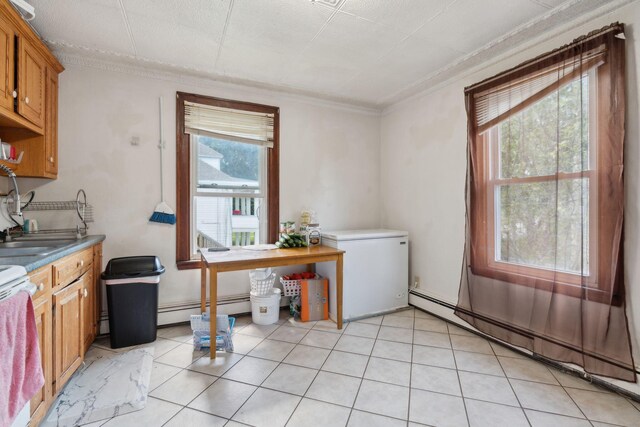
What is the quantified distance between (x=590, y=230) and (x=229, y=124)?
315 centimetres

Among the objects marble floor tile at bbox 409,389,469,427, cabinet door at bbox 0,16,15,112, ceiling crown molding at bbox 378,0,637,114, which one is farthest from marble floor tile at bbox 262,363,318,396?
ceiling crown molding at bbox 378,0,637,114

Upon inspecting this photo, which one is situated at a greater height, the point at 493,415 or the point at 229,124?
the point at 229,124

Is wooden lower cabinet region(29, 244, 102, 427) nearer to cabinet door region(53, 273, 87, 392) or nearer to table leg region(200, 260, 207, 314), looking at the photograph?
cabinet door region(53, 273, 87, 392)

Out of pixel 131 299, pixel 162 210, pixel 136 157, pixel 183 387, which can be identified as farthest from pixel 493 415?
pixel 136 157

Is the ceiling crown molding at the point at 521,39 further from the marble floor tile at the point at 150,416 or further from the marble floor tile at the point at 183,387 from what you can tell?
the marble floor tile at the point at 150,416

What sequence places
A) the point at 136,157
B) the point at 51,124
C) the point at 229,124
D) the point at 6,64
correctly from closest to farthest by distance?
the point at 6,64 < the point at 51,124 < the point at 136,157 < the point at 229,124

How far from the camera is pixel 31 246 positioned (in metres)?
1.90

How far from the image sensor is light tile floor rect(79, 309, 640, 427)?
1629 millimetres

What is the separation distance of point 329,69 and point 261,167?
1.26 metres

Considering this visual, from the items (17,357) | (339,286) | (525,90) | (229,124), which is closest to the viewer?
(17,357)

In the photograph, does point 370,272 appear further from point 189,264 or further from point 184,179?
point 184,179

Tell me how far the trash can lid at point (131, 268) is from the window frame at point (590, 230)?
9.24ft

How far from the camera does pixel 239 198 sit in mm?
3213

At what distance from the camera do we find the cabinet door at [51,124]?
2.29 m
